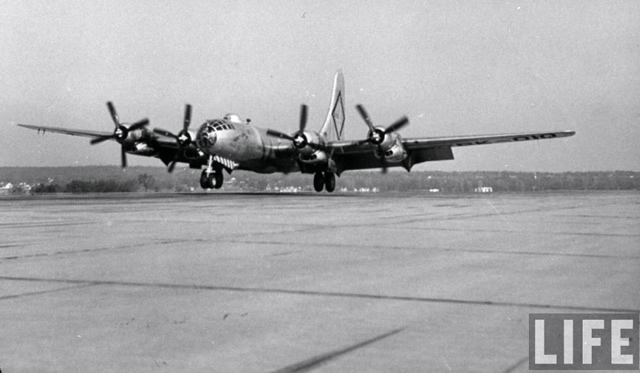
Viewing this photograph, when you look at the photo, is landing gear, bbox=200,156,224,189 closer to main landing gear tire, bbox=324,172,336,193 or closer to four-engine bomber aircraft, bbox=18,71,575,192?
four-engine bomber aircraft, bbox=18,71,575,192

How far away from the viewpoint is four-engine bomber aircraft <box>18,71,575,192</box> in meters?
40.4

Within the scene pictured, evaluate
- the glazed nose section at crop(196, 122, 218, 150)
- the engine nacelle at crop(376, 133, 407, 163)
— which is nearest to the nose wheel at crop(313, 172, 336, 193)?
the engine nacelle at crop(376, 133, 407, 163)

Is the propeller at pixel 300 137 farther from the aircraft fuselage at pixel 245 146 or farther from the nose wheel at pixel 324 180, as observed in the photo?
the nose wheel at pixel 324 180

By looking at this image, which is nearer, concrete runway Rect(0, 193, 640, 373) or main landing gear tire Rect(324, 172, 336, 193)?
concrete runway Rect(0, 193, 640, 373)

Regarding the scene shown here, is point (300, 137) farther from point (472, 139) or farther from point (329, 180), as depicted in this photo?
point (472, 139)

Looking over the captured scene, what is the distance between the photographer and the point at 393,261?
28.8ft

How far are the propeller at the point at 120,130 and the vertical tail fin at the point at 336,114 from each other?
629 inches

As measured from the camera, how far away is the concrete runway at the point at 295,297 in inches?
169

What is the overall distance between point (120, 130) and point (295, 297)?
3837cm

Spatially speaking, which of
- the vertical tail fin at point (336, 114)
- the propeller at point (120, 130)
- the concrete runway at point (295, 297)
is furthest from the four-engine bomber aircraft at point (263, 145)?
the concrete runway at point (295, 297)

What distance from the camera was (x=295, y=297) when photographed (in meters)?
6.23

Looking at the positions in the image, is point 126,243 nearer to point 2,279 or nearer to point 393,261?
point 2,279

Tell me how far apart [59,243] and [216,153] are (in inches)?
1137

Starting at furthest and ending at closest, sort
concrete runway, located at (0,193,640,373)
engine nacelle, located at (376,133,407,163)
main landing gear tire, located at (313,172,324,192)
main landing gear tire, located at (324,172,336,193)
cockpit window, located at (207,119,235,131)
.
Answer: main landing gear tire, located at (324,172,336,193), main landing gear tire, located at (313,172,324,192), engine nacelle, located at (376,133,407,163), cockpit window, located at (207,119,235,131), concrete runway, located at (0,193,640,373)
